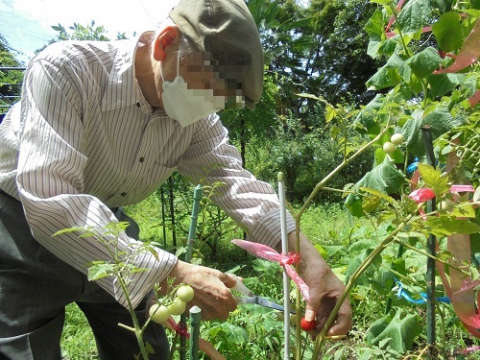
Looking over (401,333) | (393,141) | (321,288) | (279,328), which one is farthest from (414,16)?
(279,328)

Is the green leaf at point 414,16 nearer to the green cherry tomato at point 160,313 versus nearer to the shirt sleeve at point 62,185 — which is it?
the shirt sleeve at point 62,185

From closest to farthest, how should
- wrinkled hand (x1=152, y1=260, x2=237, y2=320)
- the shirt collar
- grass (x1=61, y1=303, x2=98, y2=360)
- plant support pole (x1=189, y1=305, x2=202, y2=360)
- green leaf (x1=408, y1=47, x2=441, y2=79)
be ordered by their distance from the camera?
1. plant support pole (x1=189, y1=305, x2=202, y2=360)
2. wrinkled hand (x1=152, y1=260, x2=237, y2=320)
3. green leaf (x1=408, y1=47, x2=441, y2=79)
4. the shirt collar
5. grass (x1=61, y1=303, x2=98, y2=360)

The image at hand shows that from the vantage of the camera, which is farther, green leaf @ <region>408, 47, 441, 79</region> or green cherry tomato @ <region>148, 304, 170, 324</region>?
green leaf @ <region>408, 47, 441, 79</region>

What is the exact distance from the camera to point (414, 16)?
121 cm

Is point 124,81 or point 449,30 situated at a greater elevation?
point 449,30

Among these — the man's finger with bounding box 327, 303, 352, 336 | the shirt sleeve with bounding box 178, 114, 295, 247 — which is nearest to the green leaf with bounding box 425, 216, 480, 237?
the man's finger with bounding box 327, 303, 352, 336

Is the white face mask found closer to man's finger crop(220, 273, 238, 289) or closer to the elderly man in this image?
the elderly man

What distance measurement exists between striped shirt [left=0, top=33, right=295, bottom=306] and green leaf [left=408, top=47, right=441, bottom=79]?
0.51 meters

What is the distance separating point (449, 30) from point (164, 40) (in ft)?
2.36

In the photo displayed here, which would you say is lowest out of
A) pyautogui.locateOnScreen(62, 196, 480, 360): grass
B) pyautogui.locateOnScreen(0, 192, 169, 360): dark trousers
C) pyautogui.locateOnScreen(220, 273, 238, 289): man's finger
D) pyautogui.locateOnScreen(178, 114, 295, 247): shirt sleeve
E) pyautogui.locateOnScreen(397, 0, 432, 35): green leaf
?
pyautogui.locateOnScreen(62, 196, 480, 360): grass

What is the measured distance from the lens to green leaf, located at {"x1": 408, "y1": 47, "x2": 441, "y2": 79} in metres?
1.16

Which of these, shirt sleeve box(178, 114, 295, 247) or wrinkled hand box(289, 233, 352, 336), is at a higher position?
shirt sleeve box(178, 114, 295, 247)

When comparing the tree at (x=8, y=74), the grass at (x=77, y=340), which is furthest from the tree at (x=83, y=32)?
the grass at (x=77, y=340)

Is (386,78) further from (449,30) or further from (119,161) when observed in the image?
(119,161)
